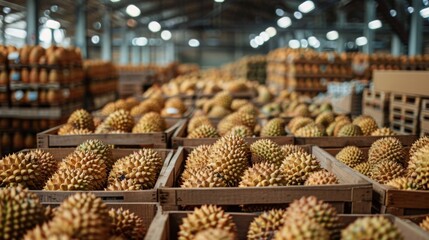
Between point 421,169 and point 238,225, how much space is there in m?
1.14

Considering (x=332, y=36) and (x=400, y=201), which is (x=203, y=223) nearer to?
(x=400, y=201)

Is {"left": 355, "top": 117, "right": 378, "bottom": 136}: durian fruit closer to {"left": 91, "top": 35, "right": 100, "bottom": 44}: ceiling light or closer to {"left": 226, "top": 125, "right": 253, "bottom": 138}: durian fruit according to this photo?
{"left": 226, "top": 125, "right": 253, "bottom": 138}: durian fruit

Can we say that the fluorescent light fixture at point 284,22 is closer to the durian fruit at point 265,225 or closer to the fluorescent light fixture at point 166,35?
the fluorescent light fixture at point 166,35

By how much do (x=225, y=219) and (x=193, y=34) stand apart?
131 ft

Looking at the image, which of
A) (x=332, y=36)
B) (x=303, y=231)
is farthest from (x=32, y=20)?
(x=332, y=36)

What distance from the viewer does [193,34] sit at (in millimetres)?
40719

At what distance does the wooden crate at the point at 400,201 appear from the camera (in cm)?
209

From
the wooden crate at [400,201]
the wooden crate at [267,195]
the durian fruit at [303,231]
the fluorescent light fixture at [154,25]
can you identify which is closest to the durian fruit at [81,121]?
the wooden crate at [267,195]

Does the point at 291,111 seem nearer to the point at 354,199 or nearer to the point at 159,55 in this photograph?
the point at 354,199

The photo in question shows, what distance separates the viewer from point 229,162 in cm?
248

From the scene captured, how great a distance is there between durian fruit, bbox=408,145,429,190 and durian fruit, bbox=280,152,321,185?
520 millimetres

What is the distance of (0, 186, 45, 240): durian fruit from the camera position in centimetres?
156

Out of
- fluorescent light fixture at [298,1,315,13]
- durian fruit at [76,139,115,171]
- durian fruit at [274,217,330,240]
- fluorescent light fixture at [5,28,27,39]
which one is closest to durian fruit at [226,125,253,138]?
durian fruit at [76,139,115,171]

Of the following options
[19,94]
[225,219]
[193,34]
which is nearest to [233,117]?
[225,219]
